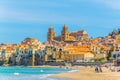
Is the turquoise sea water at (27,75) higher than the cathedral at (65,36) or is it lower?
lower

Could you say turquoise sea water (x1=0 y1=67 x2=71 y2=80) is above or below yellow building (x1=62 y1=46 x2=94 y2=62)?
below

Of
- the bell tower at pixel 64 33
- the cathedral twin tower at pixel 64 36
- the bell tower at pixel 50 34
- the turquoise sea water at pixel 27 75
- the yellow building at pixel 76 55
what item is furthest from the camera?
the bell tower at pixel 50 34

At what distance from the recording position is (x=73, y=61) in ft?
341

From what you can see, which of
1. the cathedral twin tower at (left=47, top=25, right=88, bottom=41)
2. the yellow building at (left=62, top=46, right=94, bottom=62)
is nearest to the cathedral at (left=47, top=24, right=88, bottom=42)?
the cathedral twin tower at (left=47, top=25, right=88, bottom=41)

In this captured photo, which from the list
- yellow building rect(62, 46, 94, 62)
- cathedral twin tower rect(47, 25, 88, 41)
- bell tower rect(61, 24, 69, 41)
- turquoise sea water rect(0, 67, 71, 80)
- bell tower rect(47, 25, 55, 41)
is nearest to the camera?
turquoise sea water rect(0, 67, 71, 80)

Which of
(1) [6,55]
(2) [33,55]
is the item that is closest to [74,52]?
(2) [33,55]

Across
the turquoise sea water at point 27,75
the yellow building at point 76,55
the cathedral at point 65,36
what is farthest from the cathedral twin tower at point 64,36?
the turquoise sea water at point 27,75

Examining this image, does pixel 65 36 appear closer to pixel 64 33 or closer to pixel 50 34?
pixel 64 33

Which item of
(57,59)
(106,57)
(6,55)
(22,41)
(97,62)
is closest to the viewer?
(97,62)

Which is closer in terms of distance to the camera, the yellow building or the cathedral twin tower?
the yellow building

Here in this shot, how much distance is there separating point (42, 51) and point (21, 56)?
6927 mm

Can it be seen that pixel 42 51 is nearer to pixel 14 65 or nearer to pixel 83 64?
pixel 14 65

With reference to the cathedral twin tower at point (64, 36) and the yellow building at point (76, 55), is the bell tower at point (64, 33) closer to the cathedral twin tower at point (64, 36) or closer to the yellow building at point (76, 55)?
the cathedral twin tower at point (64, 36)

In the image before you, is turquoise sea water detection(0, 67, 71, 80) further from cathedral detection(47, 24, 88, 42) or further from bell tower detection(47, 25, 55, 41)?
bell tower detection(47, 25, 55, 41)
